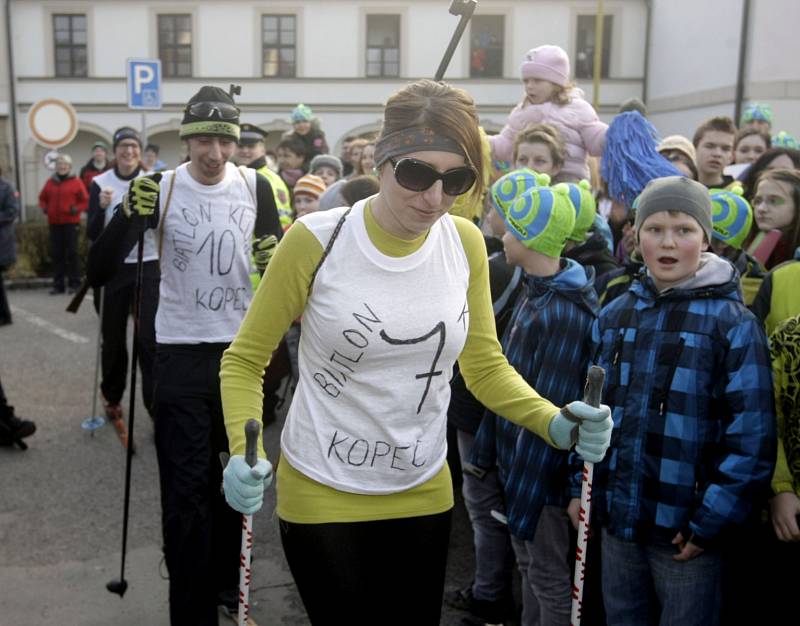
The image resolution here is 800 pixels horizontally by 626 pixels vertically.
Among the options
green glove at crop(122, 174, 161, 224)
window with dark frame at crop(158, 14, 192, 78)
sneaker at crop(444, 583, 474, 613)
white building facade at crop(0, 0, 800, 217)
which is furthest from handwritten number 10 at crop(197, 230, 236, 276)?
window with dark frame at crop(158, 14, 192, 78)

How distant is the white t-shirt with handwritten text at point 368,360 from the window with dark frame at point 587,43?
29458 mm

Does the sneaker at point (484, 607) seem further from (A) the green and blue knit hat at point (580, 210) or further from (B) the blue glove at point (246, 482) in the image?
(B) the blue glove at point (246, 482)

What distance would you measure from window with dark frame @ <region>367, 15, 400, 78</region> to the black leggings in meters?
29.3

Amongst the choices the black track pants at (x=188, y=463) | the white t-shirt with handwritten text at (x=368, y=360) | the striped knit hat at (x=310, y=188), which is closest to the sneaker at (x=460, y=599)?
the black track pants at (x=188, y=463)

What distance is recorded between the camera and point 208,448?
146 inches

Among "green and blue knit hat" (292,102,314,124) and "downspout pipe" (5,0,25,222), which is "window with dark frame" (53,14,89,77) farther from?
"green and blue knit hat" (292,102,314,124)

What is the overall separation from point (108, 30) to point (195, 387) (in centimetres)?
2942

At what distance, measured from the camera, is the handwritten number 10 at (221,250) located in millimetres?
3809

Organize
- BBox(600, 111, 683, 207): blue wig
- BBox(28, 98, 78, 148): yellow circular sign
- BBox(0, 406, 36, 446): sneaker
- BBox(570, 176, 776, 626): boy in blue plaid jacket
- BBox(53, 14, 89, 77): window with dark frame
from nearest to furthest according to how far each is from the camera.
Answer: BBox(570, 176, 776, 626): boy in blue plaid jacket → BBox(600, 111, 683, 207): blue wig → BBox(0, 406, 36, 446): sneaker → BBox(28, 98, 78, 148): yellow circular sign → BBox(53, 14, 89, 77): window with dark frame

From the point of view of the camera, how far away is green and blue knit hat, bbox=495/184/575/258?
3.31 meters

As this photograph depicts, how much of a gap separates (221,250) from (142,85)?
817cm

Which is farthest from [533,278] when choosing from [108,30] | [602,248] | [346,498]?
[108,30]

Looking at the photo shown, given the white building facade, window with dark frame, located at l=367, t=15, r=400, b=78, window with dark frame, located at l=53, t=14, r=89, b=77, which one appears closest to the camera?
the white building facade

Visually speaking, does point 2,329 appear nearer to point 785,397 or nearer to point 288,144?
point 288,144
